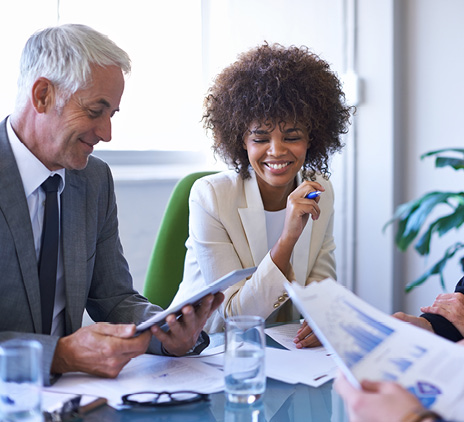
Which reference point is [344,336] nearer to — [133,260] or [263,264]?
[263,264]

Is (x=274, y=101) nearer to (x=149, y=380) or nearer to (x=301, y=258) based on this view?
(x=301, y=258)

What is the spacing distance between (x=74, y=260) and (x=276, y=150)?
0.75 metres

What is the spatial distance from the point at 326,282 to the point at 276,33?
2.35 meters

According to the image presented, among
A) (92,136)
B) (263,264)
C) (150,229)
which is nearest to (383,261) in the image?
(150,229)

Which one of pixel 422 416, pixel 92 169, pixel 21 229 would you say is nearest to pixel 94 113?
pixel 92 169

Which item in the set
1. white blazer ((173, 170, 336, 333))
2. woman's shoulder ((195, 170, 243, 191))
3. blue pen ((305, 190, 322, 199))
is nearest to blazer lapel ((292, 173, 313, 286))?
white blazer ((173, 170, 336, 333))

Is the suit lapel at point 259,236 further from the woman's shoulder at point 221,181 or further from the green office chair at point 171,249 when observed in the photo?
the green office chair at point 171,249

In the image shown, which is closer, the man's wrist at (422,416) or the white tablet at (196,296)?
the man's wrist at (422,416)

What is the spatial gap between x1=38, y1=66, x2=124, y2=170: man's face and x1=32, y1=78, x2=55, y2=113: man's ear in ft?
0.05

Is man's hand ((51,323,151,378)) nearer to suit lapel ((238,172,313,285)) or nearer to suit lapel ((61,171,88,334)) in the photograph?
suit lapel ((61,171,88,334))

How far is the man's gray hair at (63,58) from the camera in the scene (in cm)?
135

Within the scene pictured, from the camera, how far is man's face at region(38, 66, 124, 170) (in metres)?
1.38

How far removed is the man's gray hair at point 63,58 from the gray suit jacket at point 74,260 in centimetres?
14

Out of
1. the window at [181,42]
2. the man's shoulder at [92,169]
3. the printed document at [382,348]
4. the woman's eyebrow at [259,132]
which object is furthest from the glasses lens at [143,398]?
the window at [181,42]
